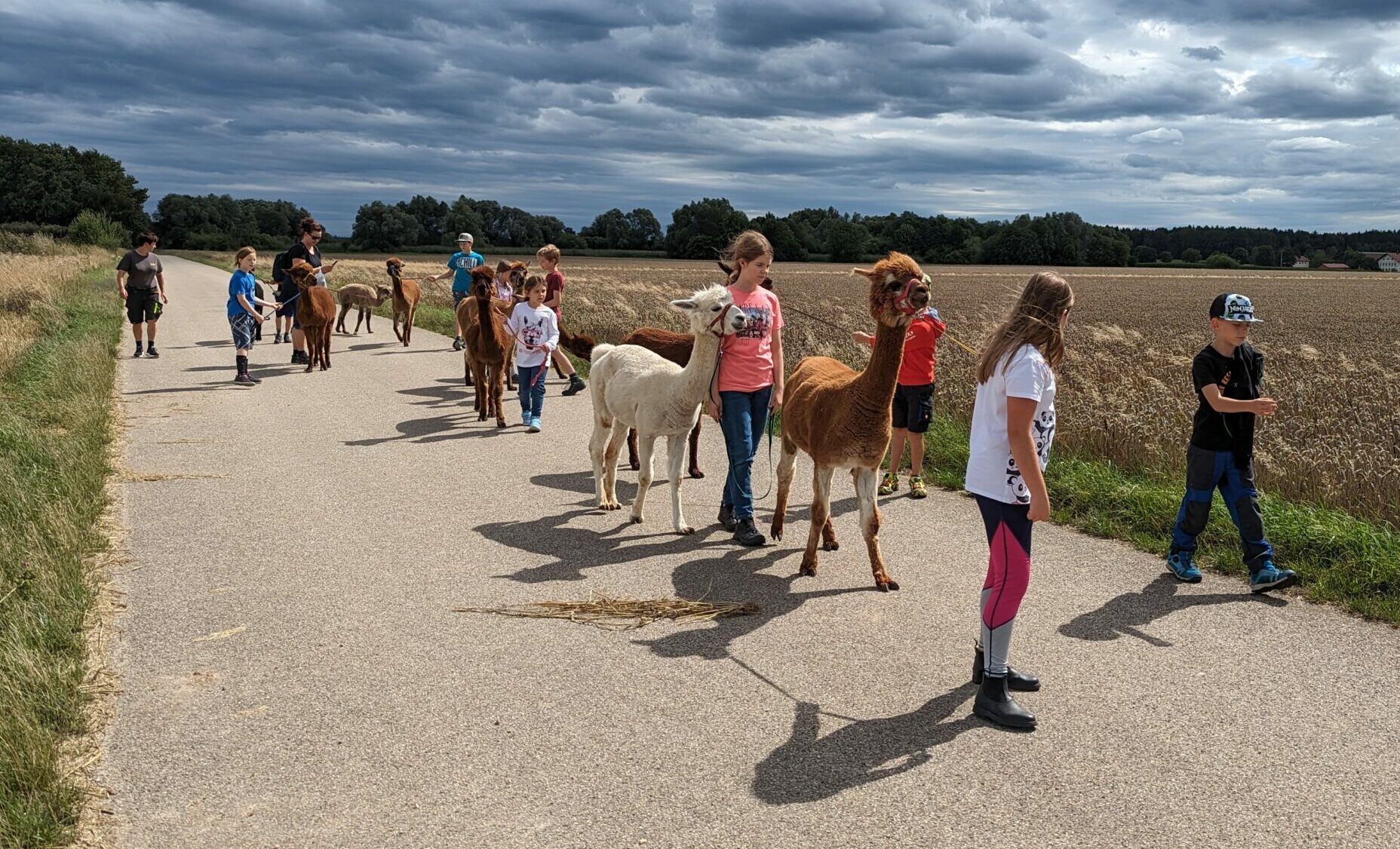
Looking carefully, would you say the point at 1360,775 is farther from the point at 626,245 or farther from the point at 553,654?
the point at 626,245

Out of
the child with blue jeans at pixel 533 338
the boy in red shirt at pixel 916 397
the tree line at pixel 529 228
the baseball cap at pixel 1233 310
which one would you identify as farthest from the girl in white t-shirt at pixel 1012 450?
the tree line at pixel 529 228

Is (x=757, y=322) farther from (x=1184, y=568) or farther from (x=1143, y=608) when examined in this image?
(x=1184, y=568)

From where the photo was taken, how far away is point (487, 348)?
38.4ft

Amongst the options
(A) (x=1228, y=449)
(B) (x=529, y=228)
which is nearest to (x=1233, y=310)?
(A) (x=1228, y=449)

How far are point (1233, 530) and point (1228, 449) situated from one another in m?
1.00

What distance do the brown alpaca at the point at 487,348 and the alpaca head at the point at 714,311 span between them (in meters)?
5.10

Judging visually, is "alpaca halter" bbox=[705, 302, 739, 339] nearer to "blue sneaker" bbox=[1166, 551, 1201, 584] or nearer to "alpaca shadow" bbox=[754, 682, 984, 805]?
"alpaca shadow" bbox=[754, 682, 984, 805]

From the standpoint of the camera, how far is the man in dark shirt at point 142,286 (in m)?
17.2

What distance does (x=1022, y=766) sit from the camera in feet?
13.2

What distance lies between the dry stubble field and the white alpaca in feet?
6.40

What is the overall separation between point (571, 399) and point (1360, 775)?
420 inches

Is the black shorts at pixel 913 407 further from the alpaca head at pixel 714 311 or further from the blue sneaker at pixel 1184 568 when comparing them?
the blue sneaker at pixel 1184 568

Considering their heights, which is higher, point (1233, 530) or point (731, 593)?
point (1233, 530)

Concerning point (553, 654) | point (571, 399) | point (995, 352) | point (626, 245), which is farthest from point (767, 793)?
point (626, 245)
